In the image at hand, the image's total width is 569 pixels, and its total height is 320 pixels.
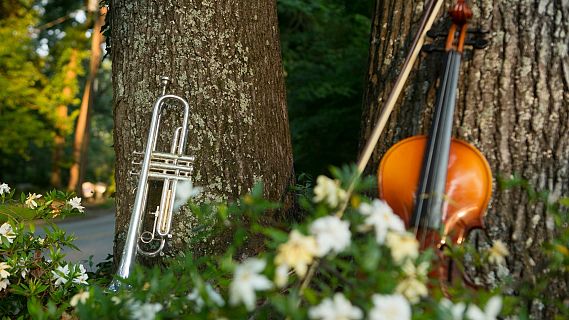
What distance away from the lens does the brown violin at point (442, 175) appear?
72.9 inches

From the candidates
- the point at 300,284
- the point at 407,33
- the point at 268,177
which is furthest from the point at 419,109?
the point at 268,177

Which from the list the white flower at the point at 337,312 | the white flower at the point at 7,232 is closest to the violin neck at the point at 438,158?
the white flower at the point at 337,312

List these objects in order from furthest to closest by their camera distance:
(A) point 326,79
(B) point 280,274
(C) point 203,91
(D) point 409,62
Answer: (A) point 326,79 < (C) point 203,91 < (D) point 409,62 < (B) point 280,274

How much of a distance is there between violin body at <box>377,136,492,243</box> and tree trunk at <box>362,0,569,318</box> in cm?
21

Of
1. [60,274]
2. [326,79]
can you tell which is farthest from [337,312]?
[326,79]

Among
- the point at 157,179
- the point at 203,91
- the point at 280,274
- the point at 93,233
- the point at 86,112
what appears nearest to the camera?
the point at 280,274

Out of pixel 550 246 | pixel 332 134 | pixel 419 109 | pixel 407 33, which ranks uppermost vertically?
pixel 407 33

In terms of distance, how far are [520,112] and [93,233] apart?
9807 mm

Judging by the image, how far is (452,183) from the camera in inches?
75.2

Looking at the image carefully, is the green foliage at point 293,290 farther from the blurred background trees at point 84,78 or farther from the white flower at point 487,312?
the blurred background trees at point 84,78

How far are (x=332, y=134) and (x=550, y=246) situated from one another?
8701mm

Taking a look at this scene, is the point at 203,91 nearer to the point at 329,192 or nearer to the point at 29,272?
the point at 29,272

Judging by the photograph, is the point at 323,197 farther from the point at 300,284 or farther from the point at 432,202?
the point at 432,202

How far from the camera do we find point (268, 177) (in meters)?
3.27
